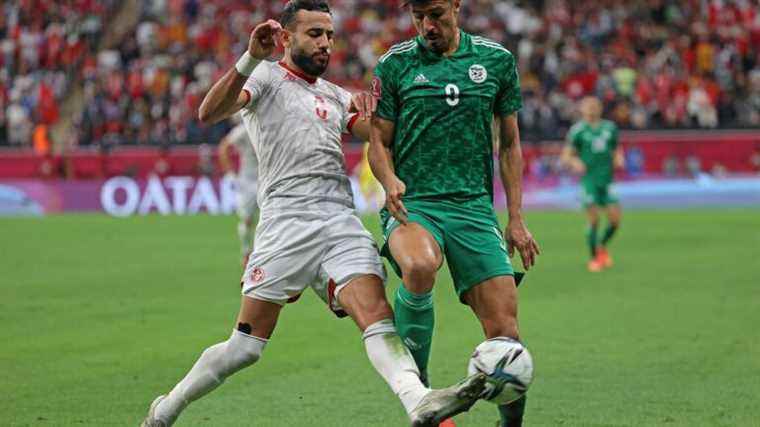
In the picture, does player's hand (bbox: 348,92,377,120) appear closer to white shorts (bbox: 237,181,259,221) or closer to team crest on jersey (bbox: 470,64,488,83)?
team crest on jersey (bbox: 470,64,488,83)

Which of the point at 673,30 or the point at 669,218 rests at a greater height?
the point at 673,30

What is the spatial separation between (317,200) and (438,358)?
3.58m

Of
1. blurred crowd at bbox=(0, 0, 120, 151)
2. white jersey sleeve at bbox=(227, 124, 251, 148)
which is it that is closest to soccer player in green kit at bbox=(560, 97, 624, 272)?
white jersey sleeve at bbox=(227, 124, 251, 148)

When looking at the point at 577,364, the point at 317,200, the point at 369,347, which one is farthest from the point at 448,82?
the point at 577,364

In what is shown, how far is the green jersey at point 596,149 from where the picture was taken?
18.4 metres

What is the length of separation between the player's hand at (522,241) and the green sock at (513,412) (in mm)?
718

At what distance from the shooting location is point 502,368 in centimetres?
597

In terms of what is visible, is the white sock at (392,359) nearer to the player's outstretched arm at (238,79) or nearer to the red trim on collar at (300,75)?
the player's outstretched arm at (238,79)

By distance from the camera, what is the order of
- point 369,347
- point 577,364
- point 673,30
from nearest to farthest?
point 369,347, point 577,364, point 673,30

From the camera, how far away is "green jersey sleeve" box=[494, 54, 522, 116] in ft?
22.5

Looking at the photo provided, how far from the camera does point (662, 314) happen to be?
1276 centimetres

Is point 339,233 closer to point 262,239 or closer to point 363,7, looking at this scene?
point 262,239

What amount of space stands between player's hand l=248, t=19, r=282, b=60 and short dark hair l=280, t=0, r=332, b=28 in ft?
1.64

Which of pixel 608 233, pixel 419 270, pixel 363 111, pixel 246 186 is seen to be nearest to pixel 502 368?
pixel 419 270
